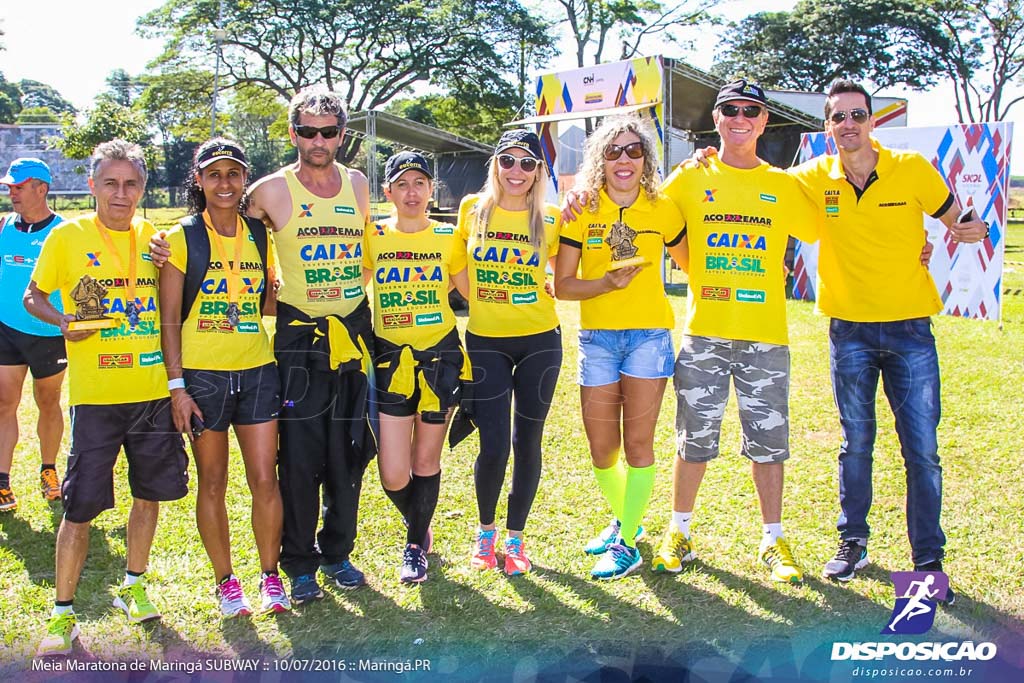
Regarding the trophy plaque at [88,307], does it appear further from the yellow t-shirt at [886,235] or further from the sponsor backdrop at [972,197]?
the sponsor backdrop at [972,197]

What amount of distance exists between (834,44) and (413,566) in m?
41.3

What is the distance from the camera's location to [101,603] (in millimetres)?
3699

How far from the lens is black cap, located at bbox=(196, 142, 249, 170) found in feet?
11.0

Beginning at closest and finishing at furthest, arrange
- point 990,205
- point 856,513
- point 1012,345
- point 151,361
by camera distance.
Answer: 1. point 151,361
2. point 856,513
3. point 1012,345
4. point 990,205

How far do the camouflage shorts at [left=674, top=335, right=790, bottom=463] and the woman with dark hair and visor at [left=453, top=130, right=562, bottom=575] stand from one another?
2.19 ft

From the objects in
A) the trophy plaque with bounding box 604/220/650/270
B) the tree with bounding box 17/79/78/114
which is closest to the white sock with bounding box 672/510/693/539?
the trophy plaque with bounding box 604/220/650/270

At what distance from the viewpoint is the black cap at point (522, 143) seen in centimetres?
375

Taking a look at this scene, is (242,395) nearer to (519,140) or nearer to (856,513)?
(519,140)

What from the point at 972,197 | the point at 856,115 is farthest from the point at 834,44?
the point at 856,115

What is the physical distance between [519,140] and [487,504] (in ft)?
5.95

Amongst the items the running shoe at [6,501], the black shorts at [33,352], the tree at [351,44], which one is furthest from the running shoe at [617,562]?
the tree at [351,44]

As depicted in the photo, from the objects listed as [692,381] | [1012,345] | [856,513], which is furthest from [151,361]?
[1012,345]

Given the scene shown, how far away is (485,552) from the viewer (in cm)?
407

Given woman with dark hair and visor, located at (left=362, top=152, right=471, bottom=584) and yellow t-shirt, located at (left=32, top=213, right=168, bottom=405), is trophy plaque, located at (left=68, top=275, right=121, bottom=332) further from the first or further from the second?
woman with dark hair and visor, located at (left=362, top=152, right=471, bottom=584)
